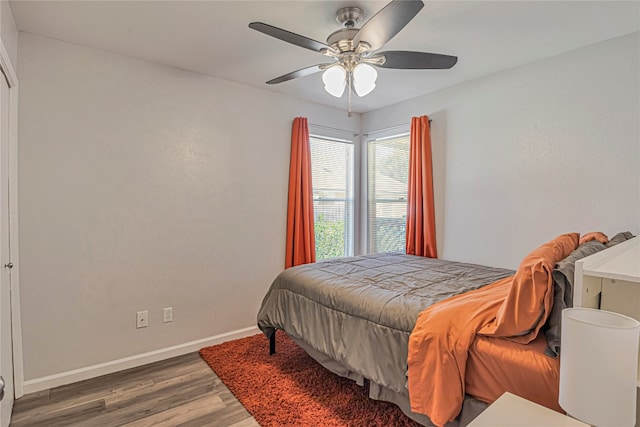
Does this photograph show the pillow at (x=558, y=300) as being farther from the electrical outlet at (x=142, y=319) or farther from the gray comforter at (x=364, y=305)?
the electrical outlet at (x=142, y=319)

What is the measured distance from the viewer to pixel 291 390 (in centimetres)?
222

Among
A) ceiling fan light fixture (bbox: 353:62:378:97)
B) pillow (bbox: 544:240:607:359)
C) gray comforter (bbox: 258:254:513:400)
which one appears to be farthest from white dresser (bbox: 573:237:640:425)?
ceiling fan light fixture (bbox: 353:62:378:97)

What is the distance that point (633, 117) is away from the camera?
86.7 inches

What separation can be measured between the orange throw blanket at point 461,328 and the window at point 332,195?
94.0 inches

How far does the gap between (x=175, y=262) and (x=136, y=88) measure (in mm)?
1451

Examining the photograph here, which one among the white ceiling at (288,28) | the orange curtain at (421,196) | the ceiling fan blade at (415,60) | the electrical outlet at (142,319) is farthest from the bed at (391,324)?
the white ceiling at (288,28)

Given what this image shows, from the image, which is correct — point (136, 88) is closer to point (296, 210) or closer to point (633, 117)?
point (296, 210)

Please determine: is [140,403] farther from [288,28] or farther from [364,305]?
[288,28]

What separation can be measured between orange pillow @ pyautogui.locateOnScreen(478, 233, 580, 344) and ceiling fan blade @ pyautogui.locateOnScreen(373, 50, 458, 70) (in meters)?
1.17

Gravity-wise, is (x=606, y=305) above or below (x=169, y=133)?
below

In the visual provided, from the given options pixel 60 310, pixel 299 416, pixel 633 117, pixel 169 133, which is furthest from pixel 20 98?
pixel 633 117

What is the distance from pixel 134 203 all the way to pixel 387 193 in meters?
2.70

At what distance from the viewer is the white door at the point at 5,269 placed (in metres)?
1.87

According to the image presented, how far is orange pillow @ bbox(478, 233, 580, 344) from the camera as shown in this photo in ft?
4.17
